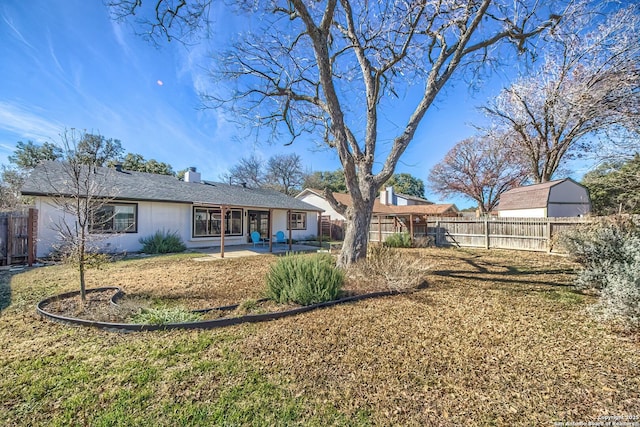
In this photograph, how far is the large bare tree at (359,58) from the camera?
20.3ft

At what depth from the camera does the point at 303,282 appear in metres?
4.56

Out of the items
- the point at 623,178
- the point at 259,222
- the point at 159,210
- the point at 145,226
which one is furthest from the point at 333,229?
the point at 623,178

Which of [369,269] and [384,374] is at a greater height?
[369,269]

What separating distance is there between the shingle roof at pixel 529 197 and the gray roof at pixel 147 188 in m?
13.8

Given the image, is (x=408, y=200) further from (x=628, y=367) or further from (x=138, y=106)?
(x=628, y=367)

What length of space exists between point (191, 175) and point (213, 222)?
4.44m

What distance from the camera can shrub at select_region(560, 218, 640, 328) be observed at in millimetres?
3303

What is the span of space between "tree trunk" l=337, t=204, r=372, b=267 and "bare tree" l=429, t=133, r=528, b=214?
2325 centimetres

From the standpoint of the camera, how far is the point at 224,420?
6.24 ft

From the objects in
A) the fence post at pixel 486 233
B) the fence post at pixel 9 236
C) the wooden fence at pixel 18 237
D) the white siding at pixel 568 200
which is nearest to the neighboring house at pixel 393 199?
the white siding at pixel 568 200

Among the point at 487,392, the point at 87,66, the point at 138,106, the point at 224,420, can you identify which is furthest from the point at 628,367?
the point at 138,106

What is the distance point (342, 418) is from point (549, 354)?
2.48 m

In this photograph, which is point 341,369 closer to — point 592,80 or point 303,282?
point 303,282

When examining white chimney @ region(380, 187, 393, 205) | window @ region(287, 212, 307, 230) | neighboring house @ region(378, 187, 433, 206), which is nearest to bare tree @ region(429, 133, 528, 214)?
neighboring house @ region(378, 187, 433, 206)
